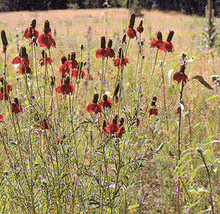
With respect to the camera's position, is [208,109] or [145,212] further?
[208,109]

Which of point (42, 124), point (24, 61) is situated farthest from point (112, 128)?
point (24, 61)

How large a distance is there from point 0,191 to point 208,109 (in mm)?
1721

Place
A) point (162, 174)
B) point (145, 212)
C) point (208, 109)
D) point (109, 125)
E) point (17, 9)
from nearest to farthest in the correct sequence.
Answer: point (109, 125) → point (145, 212) → point (162, 174) → point (208, 109) → point (17, 9)

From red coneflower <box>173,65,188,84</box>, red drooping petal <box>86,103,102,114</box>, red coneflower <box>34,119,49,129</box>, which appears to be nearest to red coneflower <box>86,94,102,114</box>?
red drooping petal <box>86,103,102,114</box>

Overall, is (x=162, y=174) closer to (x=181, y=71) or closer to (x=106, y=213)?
(x=106, y=213)

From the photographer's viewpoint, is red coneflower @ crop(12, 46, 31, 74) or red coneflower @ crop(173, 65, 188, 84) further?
red coneflower @ crop(173, 65, 188, 84)

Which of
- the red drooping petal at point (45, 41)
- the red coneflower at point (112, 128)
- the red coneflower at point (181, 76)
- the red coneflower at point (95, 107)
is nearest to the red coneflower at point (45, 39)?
the red drooping petal at point (45, 41)

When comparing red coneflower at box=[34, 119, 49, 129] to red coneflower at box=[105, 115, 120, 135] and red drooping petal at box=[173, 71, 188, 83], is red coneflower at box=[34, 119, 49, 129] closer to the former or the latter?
red coneflower at box=[105, 115, 120, 135]

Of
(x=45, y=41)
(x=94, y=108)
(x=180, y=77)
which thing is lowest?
(x=94, y=108)

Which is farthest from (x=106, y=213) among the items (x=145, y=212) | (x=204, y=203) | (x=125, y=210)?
(x=204, y=203)

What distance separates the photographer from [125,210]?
130cm

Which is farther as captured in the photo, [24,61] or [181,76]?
[181,76]

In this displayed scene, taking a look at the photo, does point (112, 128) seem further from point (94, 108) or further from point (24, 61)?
point (24, 61)

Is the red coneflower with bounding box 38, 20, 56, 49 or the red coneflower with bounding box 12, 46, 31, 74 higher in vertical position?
the red coneflower with bounding box 38, 20, 56, 49
